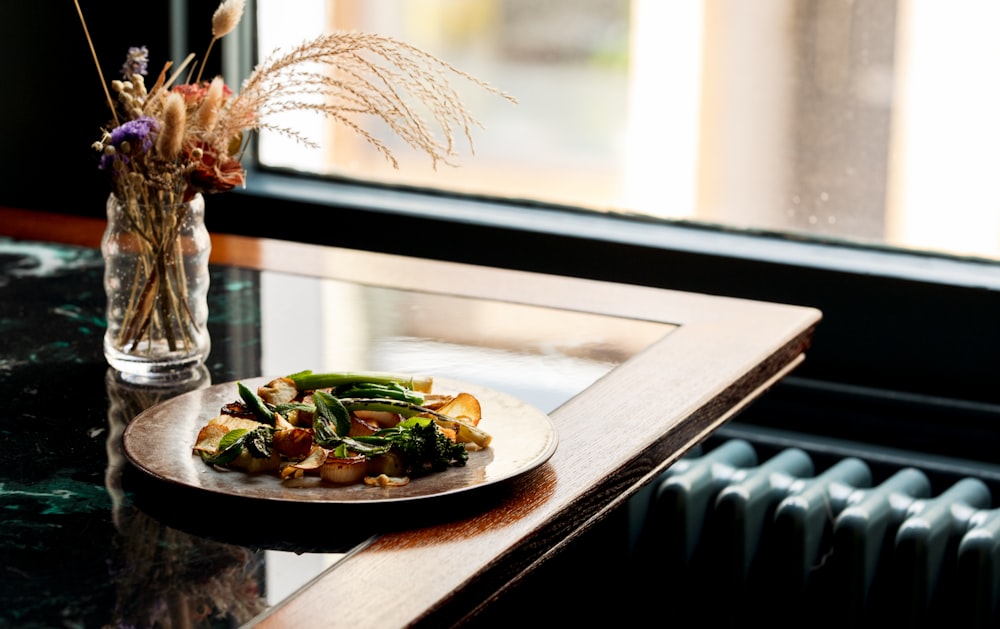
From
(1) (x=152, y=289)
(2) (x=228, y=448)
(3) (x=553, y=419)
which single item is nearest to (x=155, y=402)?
(1) (x=152, y=289)

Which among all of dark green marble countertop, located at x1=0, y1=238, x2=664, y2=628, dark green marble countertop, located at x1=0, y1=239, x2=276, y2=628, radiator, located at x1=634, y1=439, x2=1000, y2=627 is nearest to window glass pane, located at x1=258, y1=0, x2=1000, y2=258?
radiator, located at x1=634, y1=439, x2=1000, y2=627

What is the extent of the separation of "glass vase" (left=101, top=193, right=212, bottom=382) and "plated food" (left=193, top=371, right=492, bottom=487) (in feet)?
0.51

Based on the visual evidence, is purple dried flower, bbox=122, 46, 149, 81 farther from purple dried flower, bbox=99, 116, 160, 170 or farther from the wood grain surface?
the wood grain surface

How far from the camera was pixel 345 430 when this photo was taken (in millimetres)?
1093

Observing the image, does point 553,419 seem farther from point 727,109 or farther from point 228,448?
point 727,109

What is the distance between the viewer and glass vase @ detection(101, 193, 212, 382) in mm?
1344

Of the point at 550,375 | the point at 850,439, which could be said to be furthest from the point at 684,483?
the point at 550,375

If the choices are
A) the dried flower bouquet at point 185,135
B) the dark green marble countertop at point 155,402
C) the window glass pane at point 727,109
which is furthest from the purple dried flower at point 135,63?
the window glass pane at point 727,109

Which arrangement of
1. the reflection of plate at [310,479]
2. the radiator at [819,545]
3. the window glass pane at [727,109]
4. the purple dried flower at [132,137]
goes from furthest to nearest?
the window glass pane at [727,109] → the radiator at [819,545] → the purple dried flower at [132,137] → the reflection of plate at [310,479]

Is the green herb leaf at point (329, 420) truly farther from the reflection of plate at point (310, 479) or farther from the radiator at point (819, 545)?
the radiator at point (819, 545)

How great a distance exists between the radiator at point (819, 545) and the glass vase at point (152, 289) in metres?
0.78

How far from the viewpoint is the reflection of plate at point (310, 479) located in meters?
0.99

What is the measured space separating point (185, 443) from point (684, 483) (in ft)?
3.07

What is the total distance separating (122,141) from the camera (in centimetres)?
126
